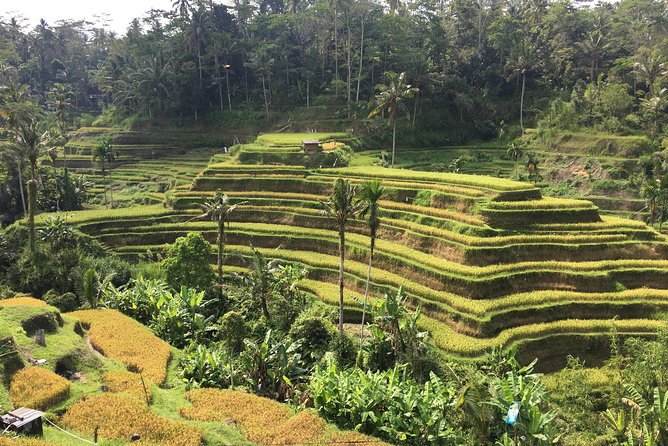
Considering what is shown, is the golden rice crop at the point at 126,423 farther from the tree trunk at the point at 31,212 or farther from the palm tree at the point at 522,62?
the palm tree at the point at 522,62

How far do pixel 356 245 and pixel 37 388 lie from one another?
22.0m

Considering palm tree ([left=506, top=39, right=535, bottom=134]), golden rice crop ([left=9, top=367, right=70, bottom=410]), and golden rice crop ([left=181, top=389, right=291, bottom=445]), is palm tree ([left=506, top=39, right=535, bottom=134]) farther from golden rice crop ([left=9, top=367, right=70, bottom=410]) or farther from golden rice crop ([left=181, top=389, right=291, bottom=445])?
golden rice crop ([left=9, top=367, right=70, bottom=410])

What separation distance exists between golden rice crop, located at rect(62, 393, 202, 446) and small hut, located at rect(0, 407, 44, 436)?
53.5 inches

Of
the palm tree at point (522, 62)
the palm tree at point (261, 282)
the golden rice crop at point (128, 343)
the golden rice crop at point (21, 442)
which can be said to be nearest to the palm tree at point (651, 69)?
the palm tree at point (522, 62)

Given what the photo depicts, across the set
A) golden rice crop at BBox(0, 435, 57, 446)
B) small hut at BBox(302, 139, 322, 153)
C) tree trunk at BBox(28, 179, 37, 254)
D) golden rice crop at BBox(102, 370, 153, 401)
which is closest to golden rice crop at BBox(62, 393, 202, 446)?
golden rice crop at BBox(102, 370, 153, 401)

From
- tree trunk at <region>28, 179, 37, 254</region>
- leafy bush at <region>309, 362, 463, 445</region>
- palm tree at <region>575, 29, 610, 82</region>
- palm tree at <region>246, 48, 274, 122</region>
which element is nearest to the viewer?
leafy bush at <region>309, 362, 463, 445</region>

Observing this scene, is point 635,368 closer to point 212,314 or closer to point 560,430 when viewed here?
point 560,430

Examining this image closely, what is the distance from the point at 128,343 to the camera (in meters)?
25.0

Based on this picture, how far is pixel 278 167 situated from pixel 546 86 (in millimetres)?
44769

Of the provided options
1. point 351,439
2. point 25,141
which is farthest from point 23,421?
point 25,141

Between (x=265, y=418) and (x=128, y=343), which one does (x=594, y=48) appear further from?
(x=128, y=343)

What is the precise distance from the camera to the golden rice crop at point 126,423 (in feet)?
53.5

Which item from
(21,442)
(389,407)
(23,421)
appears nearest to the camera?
(21,442)

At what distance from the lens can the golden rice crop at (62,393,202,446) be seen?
53.5 ft
